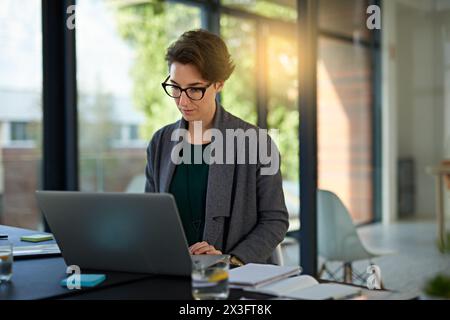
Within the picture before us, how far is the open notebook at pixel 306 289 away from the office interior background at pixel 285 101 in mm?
2009

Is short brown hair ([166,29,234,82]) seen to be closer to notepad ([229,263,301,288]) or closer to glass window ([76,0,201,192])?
notepad ([229,263,301,288])

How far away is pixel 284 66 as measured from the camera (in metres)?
4.91

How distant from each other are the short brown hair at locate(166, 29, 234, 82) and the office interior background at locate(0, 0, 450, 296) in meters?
1.37

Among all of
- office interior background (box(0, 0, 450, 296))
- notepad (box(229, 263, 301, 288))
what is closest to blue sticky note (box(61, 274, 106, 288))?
notepad (box(229, 263, 301, 288))

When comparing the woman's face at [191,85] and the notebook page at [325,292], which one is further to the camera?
the woman's face at [191,85]

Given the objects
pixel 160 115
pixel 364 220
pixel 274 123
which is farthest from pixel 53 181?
pixel 364 220

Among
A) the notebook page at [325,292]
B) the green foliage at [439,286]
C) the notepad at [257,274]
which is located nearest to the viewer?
the green foliage at [439,286]

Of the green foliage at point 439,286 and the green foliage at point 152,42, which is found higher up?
the green foliage at point 152,42

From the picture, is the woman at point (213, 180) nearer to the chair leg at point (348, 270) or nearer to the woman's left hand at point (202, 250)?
the woman's left hand at point (202, 250)

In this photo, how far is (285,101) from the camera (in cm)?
488

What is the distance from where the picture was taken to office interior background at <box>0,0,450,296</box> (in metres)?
3.60

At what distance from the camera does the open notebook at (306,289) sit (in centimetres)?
133

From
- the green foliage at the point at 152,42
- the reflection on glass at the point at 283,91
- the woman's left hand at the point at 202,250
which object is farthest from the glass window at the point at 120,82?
the woman's left hand at the point at 202,250
